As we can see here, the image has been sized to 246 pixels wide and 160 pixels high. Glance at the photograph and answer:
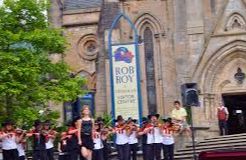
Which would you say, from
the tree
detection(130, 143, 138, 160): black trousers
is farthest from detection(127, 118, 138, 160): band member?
the tree

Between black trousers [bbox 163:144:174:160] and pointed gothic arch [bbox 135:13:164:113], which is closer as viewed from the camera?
black trousers [bbox 163:144:174:160]

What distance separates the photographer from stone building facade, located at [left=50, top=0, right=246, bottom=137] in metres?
32.5

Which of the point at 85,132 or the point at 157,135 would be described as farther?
the point at 157,135

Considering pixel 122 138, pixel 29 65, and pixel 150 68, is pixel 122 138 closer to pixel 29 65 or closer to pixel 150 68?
pixel 29 65

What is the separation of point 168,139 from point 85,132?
4703 millimetres

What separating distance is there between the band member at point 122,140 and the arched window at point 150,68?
570 inches

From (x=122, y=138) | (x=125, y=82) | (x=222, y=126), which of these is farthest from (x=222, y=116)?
(x=122, y=138)

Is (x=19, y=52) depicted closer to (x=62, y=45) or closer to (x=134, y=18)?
(x=62, y=45)

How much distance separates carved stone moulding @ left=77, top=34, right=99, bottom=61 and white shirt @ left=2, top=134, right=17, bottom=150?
2405cm

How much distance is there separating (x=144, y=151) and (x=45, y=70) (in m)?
7.95

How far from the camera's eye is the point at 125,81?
26625 millimetres

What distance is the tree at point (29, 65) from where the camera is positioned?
82.4 feet

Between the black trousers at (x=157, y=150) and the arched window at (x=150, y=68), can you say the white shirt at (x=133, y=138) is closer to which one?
the black trousers at (x=157, y=150)

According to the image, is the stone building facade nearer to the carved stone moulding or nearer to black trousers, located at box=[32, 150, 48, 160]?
the carved stone moulding
